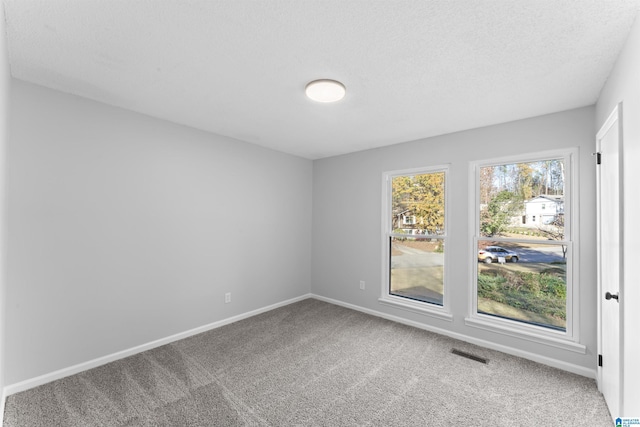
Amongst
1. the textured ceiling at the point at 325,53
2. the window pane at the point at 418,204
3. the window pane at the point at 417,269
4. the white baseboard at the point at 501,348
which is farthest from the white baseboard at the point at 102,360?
the window pane at the point at 418,204

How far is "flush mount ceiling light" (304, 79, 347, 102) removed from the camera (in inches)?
84.4

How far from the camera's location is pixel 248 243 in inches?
154

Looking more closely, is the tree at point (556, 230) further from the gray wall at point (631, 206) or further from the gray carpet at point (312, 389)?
the gray carpet at point (312, 389)

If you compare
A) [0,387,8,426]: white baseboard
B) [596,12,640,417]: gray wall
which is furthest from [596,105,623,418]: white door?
[0,387,8,426]: white baseboard

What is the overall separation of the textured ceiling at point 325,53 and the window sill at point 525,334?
2218 mm

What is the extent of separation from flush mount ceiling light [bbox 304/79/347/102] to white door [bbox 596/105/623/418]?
1.85 m

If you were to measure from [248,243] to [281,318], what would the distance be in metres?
1.14

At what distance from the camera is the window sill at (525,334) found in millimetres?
2580

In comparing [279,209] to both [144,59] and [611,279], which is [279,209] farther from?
[611,279]

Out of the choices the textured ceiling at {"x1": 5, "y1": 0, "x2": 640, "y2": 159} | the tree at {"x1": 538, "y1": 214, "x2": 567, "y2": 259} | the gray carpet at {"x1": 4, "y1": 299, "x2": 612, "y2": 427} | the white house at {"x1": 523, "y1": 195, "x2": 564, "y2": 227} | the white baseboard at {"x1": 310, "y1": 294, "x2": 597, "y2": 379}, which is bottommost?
the gray carpet at {"x1": 4, "y1": 299, "x2": 612, "y2": 427}

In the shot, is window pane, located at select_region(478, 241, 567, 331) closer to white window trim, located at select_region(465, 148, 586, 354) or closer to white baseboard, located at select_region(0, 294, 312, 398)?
white window trim, located at select_region(465, 148, 586, 354)

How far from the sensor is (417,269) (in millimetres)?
3771

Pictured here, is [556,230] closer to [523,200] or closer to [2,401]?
[523,200]

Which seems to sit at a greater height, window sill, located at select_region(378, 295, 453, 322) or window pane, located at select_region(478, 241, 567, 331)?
window pane, located at select_region(478, 241, 567, 331)
